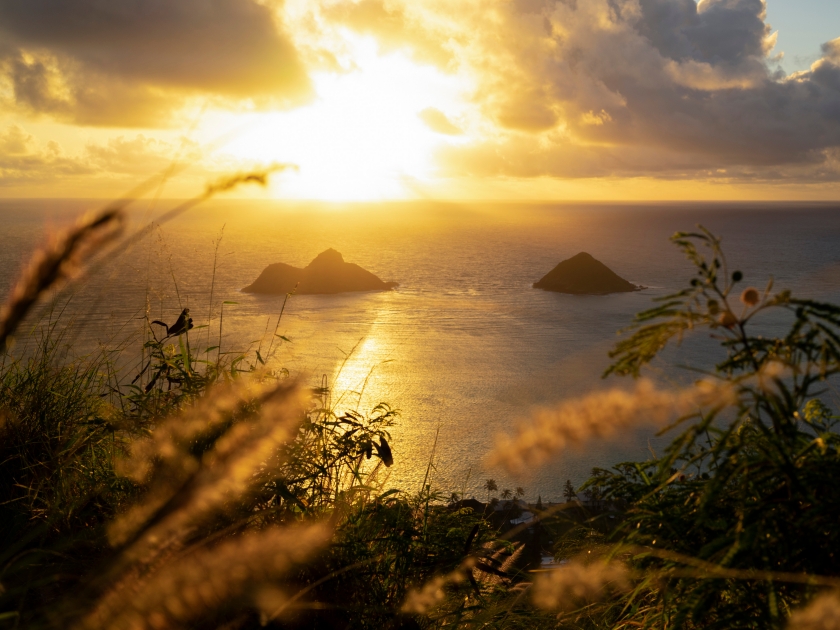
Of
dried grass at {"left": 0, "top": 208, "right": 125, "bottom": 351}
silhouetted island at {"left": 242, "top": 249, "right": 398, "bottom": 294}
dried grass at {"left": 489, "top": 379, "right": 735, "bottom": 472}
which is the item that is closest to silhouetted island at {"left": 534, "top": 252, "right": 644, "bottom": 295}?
silhouetted island at {"left": 242, "top": 249, "right": 398, "bottom": 294}

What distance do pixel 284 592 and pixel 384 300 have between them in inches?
2764

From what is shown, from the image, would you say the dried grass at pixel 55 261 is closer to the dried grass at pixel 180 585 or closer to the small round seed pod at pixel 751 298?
the dried grass at pixel 180 585

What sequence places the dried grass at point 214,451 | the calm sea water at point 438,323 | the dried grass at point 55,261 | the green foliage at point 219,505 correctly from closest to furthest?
1. the dried grass at point 55,261
2. the dried grass at point 214,451
3. the green foliage at point 219,505
4. the calm sea water at point 438,323

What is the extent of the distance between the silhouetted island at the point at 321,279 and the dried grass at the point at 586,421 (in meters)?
70.5

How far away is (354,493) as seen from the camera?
3326 mm

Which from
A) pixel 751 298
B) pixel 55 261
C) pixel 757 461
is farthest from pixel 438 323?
pixel 55 261

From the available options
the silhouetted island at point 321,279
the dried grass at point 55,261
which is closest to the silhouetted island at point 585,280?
the silhouetted island at point 321,279

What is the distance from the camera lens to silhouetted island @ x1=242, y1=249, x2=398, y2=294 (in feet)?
239

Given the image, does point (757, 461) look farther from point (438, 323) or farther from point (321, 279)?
point (321, 279)

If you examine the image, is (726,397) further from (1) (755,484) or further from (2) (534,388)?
(2) (534,388)

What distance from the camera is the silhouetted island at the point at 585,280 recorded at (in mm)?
80000

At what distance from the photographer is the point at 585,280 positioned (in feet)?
265

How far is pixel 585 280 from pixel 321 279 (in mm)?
33554

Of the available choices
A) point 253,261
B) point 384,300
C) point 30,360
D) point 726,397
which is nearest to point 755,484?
point 726,397
